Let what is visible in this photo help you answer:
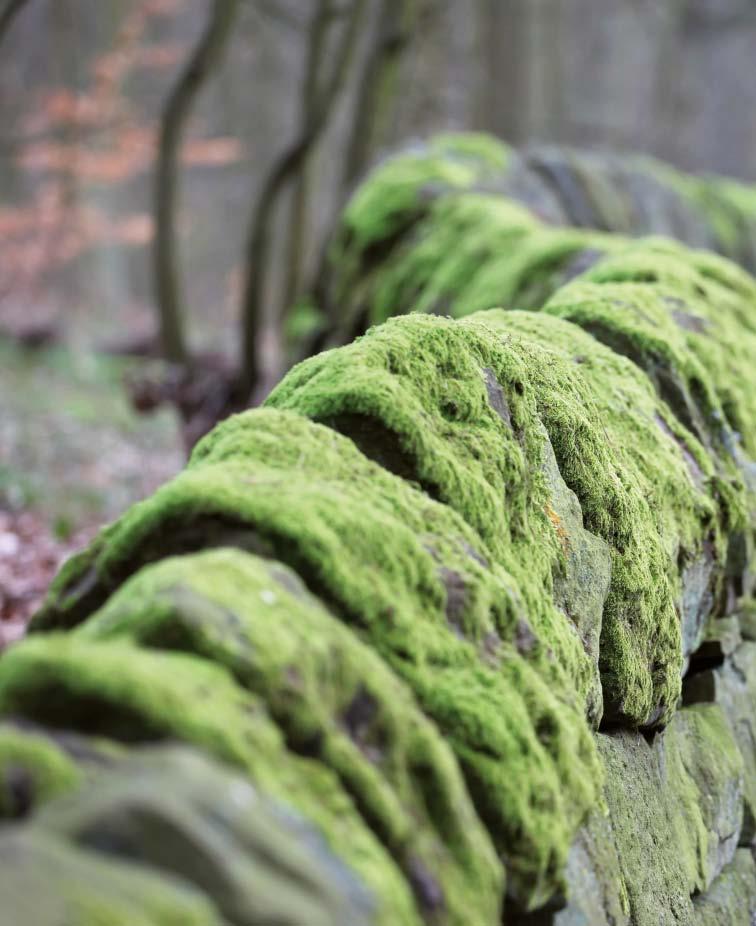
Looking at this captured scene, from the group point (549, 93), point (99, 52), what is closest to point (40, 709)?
point (549, 93)

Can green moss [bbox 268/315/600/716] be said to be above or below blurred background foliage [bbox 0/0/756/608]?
above

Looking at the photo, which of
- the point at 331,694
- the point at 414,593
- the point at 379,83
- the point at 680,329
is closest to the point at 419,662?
the point at 414,593

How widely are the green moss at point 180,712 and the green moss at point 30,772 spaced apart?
7cm

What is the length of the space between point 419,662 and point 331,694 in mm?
247

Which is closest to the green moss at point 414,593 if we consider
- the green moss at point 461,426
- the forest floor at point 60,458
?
the green moss at point 461,426

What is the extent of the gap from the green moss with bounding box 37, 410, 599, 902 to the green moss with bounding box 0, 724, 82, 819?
1.66 ft

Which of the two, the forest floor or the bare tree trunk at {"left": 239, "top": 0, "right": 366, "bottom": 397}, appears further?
the bare tree trunk at {"left": 239, "top": 0, "right": 366, "bottom": 397}

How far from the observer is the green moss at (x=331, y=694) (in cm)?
142

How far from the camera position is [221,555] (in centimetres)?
157

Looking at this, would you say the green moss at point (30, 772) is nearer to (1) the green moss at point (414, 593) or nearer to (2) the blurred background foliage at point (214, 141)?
(1) the green moss at point (414, 593)

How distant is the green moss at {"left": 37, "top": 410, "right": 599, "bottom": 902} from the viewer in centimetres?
168

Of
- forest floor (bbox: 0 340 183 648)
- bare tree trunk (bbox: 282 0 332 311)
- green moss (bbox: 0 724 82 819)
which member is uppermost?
green moss (bbox: 0 724 82 819)

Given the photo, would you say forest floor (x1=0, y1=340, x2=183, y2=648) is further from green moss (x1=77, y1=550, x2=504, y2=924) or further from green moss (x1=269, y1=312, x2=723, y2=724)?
green moss (x1=77, y1=550, x2=504, y2=924)

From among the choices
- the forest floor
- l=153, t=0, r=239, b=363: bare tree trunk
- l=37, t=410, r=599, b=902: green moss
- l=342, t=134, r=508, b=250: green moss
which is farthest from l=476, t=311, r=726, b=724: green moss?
l=153, t=0, r=239, b=363: bare tree trunk
